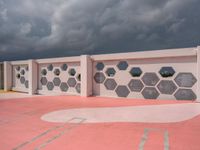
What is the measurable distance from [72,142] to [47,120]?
1616mm

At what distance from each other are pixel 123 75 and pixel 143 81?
94 cm

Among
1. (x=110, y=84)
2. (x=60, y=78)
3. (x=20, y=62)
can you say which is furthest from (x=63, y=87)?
(x=20, y=62)

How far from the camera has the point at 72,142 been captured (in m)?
2.59

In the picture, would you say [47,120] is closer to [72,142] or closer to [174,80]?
[72,142]

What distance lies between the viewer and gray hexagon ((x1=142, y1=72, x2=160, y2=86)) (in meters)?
6.73

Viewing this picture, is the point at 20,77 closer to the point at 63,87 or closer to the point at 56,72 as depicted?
the point at 56,72

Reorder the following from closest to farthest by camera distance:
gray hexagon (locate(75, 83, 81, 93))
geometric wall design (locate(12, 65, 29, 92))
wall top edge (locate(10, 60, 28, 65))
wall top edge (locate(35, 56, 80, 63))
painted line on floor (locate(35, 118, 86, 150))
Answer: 1. painted line on floor (locate(35, 118, 86, 150))
2. wall top edge (locate(35, 56, 80, 63))
3. gray hexagon (locate(75, 83, 81, 93))
4. wall top edge (locate(10, 60, 28, 65))
5. geometric wall design (locate(12, 65, 29, 92))

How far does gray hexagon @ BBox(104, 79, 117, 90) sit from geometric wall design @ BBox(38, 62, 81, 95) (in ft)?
5.17

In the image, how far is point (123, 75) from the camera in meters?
7.43

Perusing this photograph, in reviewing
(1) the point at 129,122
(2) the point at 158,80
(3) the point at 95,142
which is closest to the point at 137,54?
(2) the point at 158,80

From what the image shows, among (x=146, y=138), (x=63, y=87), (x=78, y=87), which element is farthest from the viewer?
(x=63, y=87)

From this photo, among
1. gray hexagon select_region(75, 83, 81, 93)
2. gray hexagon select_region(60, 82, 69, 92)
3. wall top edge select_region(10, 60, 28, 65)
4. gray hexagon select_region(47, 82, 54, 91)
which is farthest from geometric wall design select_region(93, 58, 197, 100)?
wall top edge select_region(10, 60, 28, 65)

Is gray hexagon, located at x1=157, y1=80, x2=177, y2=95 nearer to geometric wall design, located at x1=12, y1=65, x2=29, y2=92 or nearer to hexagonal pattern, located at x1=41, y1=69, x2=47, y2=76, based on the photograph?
hexagonal pattern, located at x1=41, y1=69, x2=47, y2=76

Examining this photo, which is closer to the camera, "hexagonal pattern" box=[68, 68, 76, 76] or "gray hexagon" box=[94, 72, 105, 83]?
"gray hexagon" box=[94, 72, 105, 83]
